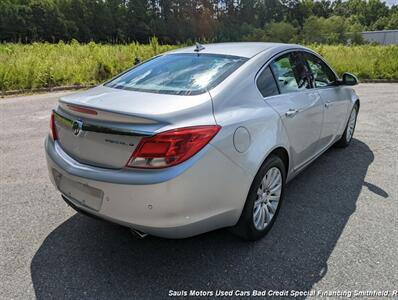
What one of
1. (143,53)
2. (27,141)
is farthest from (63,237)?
(143,53)

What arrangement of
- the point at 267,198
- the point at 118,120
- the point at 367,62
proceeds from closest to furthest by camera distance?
the point at 118,120 → the point at 267,198 → the point at 367,62

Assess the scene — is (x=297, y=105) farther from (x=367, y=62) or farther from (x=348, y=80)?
(x=367, y=62)

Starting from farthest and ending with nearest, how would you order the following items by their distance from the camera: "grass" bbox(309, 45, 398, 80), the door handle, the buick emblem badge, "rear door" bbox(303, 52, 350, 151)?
"grass" bbox(309, 45, 398, 80) < "rear door" bbox(303, 52, 350, 151) < the door handle < the buick emblem badge

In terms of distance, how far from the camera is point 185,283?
2.30 m

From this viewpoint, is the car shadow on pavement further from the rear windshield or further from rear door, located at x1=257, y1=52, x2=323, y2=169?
the rear windshield

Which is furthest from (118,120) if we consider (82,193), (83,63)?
(83,63)

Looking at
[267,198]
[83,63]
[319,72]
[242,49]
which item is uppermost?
[242,49]

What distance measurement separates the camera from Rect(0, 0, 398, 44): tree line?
54250mm

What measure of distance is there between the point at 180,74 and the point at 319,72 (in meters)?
1.93

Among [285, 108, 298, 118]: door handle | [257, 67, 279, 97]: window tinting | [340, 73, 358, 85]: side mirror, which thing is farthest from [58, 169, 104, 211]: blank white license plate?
[340, 73, 358, 85]: side mirror

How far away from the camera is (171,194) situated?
2.01 meters

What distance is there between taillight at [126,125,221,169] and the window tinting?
3.21 ft

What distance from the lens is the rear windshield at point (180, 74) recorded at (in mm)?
2584

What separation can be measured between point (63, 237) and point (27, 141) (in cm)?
308
